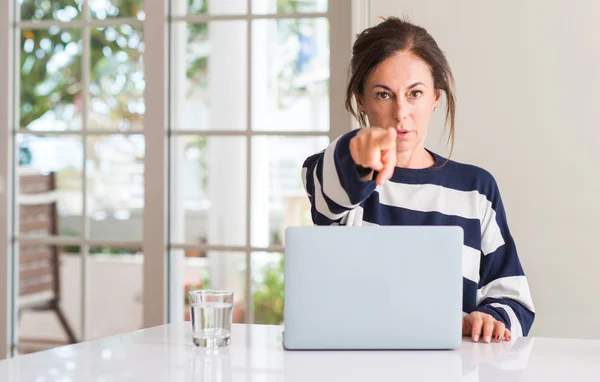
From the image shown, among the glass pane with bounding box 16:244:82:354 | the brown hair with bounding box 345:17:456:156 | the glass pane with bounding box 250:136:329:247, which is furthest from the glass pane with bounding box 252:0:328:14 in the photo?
the brown hair with bounding box 345:17:456:156

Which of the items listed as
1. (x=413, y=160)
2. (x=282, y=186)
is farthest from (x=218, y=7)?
(x=413, y=160)

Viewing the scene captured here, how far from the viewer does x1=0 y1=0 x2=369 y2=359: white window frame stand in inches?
106

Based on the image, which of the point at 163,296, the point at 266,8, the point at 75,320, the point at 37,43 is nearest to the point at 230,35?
the point at 266,8

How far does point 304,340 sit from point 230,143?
12.6ft

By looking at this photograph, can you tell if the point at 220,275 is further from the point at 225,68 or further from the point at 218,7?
the point at 218,7

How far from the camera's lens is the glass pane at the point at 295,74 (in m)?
5.44

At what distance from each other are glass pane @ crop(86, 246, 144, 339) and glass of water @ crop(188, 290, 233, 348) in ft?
14.5

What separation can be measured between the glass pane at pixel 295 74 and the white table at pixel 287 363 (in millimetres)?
4208

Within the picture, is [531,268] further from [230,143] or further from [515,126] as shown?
[230,143]

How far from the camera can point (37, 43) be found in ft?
17.5

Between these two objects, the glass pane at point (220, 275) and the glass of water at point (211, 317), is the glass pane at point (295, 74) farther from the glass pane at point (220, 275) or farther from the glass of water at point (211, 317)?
the glass of water at point (211, 317)

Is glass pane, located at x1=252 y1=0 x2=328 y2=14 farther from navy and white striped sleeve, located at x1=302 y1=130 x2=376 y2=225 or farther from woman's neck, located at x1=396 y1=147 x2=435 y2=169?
navy and white striped sleeve, located at x1=302 y1=130 x2=376 y2=225

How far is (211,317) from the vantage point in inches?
45.1

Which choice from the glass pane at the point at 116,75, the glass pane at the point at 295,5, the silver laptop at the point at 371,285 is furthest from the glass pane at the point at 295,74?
the silver laptop at the point at 371,285
